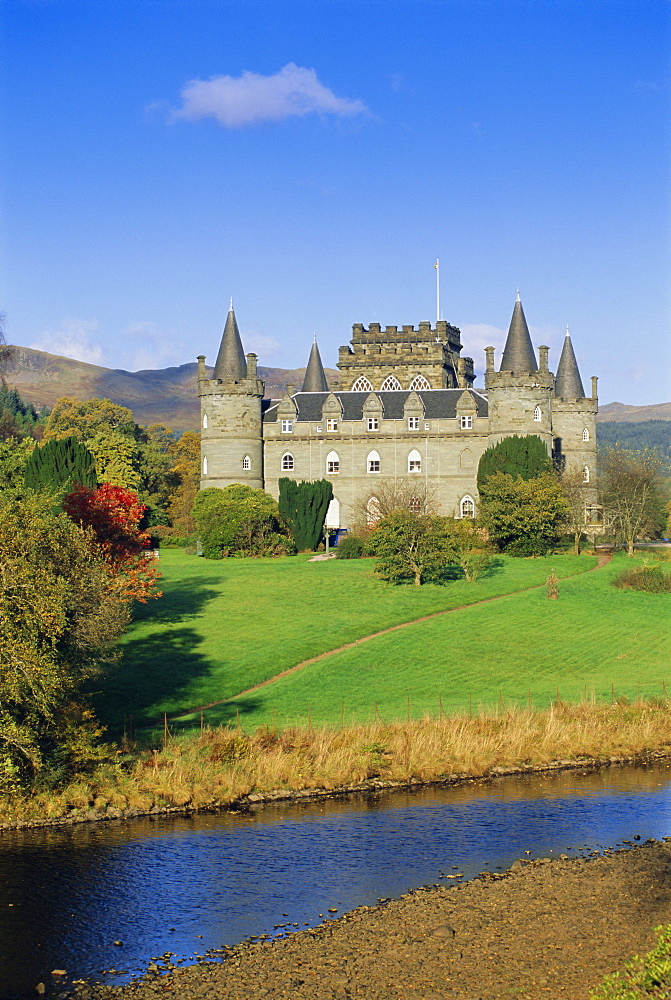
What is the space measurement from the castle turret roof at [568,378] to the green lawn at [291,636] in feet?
67.5

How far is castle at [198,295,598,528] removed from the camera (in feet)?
237

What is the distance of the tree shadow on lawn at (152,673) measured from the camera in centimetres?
3033

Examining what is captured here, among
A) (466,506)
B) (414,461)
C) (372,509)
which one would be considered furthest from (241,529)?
(466,506)

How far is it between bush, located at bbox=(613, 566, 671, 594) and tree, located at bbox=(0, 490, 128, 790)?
31.8 metres

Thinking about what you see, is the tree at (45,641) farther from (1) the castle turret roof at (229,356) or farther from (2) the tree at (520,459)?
(1) the castle turret roof at (229,356)

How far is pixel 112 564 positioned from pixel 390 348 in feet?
159

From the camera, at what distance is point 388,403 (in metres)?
75.8

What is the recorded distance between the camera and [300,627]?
41.9 metres

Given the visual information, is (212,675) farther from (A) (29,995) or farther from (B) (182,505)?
(B) (182,505)

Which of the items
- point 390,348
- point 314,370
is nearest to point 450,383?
point 390,348

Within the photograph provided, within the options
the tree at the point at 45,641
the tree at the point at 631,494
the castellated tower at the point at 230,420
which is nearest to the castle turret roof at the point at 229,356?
the castellated tower at the point at 230,420

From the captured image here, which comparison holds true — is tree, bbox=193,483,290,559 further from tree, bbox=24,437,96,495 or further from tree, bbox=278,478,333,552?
tree, bbox=24,437,96,495

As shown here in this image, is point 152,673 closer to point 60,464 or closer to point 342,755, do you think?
point 342,755

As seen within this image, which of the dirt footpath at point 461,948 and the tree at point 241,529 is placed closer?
the dirt footpath at point 461,948
